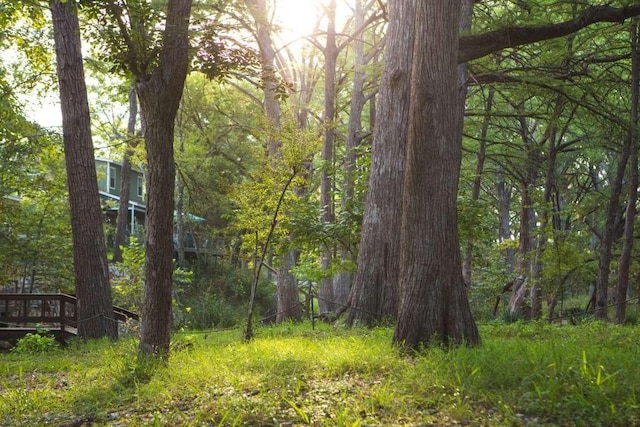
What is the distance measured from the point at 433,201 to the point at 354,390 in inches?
108

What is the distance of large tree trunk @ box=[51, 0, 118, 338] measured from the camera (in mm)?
12438

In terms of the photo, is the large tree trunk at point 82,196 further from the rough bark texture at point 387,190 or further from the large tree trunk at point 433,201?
the large tree trunk at point 433,201

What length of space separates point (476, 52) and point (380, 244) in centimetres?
355

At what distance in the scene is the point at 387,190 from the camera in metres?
10.7

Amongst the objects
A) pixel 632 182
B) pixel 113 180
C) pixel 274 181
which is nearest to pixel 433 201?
pixel 274 181

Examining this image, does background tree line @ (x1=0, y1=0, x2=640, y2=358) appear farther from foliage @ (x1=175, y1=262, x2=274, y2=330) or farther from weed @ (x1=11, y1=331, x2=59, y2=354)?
foliage @ (x1=175, y1=262, x2=274, y2=330)

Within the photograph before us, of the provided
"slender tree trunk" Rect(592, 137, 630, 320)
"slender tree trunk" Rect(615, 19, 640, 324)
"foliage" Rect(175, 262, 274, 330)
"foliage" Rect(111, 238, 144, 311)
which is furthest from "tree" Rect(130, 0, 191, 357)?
"foliage" Rect(175, 262, 274, 330)

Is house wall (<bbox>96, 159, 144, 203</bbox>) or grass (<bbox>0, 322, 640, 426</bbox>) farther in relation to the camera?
Result: house wall (<bbox>96, 159, 144, 203</bbox>)

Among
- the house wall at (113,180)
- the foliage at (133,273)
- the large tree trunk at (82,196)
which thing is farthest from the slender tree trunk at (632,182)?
the house wall at (113,180)

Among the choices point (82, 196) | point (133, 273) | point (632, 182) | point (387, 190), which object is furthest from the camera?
point (133, 273)

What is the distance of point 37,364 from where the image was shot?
31.7ft

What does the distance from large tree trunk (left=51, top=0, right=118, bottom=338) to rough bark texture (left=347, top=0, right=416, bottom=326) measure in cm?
563

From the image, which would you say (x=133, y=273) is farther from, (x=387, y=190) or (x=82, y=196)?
(x=387, y=190)

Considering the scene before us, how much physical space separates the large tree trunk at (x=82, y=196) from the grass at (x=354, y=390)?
5.69 metres
